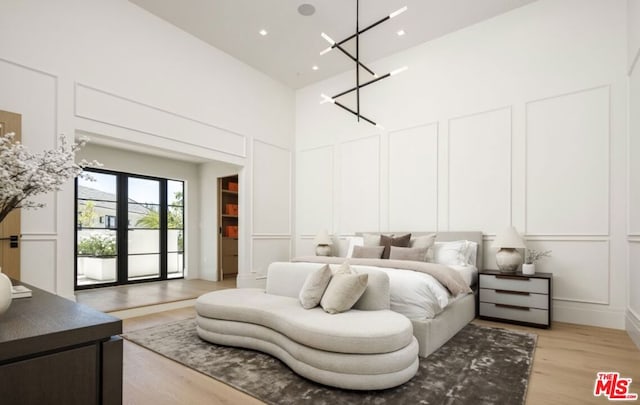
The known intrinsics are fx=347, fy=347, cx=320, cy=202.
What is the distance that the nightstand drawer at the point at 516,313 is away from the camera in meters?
3.65

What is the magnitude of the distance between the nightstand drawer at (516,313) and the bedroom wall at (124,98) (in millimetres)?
3601

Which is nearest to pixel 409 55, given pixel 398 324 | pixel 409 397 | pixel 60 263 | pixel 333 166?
pixel 333 166

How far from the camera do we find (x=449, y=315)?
321cm

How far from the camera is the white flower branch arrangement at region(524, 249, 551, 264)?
405 cm

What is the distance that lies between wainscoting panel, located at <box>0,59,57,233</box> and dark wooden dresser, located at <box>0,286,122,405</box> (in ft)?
10.0

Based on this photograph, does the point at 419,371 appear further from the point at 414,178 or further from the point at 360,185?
the point at 360,185

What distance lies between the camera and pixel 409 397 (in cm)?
213

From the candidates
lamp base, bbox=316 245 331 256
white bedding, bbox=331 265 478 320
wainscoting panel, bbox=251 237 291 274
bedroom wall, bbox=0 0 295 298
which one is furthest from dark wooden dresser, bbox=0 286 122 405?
wainscoting panel, bbox=251 237 291 274

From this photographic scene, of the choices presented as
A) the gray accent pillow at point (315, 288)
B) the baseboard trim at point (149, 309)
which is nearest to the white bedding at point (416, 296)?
the gray accent pillow at point (315, 288)

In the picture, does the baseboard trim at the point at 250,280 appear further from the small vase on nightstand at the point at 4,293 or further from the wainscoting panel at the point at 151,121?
the small vase on nightstand at the point at 4,293

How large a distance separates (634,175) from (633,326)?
1.43 meters

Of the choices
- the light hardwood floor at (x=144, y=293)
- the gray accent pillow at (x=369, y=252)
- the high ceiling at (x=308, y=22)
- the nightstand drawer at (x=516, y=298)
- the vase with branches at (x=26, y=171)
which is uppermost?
the high ceiling at (x=308, y=22)

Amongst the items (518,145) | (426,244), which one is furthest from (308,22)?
(426,244)

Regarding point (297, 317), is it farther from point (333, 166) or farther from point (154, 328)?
point (333, 166)
